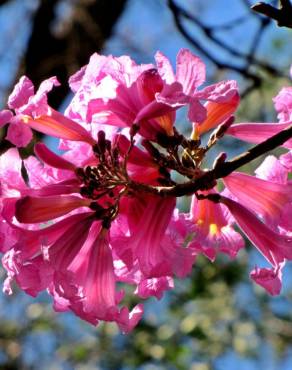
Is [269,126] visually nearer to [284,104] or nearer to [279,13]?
[284,104]

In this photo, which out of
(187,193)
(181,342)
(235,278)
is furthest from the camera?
(235,278)

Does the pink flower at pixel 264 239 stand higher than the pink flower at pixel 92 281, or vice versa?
the pink flower at pixel 264 239

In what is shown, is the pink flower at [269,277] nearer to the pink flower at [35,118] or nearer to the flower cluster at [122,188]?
the flower cluster at [122,188]

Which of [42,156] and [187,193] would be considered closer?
[187,193]

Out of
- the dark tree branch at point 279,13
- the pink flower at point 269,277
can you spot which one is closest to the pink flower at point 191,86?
the dark tree branch at point 279,13

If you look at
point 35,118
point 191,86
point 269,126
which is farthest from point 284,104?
point 35,118

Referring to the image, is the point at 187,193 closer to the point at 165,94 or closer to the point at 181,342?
the point at 165,94

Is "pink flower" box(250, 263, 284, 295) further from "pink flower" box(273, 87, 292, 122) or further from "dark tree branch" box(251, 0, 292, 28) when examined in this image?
"dark tree branch" box(251, 0, 292, 28)

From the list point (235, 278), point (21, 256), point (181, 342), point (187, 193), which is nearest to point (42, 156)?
point (21, 256)
